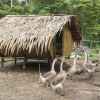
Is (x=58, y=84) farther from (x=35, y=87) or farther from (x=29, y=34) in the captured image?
(x=29, y=34)

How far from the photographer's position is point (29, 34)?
14.6 metres

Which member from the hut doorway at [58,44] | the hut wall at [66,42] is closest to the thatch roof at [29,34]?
the hut wall at [66,42]

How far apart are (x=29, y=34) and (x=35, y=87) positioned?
3452mm

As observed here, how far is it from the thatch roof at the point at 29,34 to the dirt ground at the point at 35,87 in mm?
1002

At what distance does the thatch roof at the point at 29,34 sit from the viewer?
14.1 m

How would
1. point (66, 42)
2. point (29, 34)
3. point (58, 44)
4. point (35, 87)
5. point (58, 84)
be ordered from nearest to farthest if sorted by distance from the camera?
point (58, 84) < point (35, 87) < point (29, 34) < point (58, 44) < point (66, 42)

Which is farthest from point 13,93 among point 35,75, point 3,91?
point 35,75

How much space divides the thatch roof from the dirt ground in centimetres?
100

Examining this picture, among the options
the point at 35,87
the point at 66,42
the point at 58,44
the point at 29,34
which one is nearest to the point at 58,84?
the point at 35,87

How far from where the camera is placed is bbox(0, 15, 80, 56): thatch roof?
14.1 meters

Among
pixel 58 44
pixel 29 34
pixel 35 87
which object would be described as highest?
pixel 29 34

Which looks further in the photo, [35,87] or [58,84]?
[35,87]

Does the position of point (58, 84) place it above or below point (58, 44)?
below

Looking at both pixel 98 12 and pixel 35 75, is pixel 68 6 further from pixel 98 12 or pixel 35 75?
pixel 35 75
